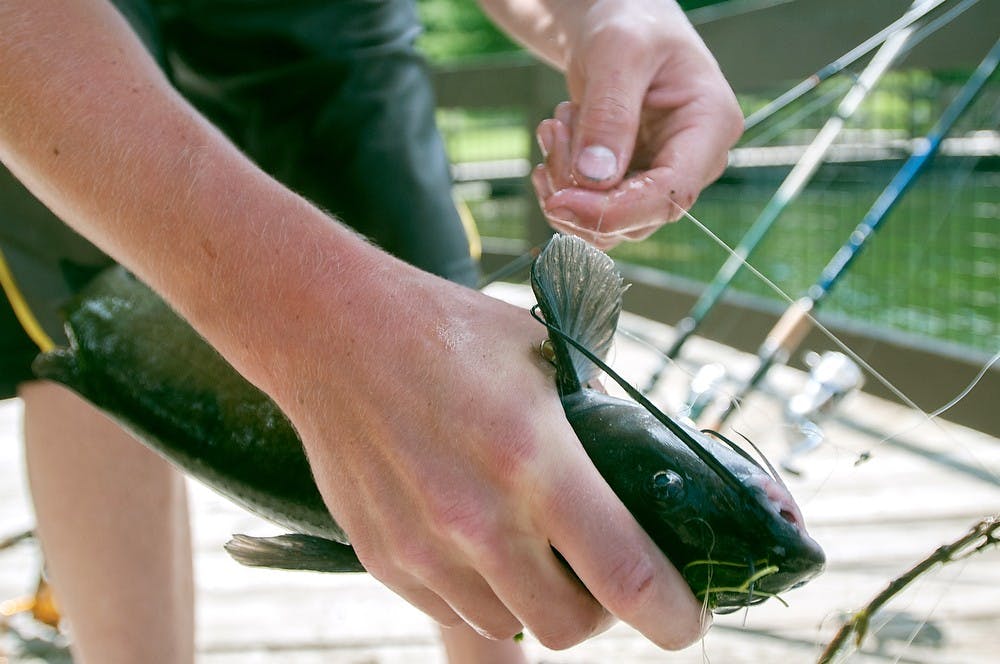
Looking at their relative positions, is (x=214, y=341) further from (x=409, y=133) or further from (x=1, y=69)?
(x=409, y=133)

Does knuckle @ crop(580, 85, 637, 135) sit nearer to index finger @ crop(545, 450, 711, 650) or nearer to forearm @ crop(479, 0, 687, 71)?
forearm @ crop(479, 0, 687, 71)

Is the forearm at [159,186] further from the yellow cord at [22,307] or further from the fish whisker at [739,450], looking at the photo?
the yellow cord at [22,307]

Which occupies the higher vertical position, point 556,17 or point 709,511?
point 556,17

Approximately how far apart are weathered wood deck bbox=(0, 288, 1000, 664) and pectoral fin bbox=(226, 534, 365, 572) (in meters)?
0.85

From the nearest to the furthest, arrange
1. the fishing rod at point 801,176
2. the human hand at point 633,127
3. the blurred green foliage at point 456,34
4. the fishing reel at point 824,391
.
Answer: the human hand at point 633,127 → the fishing reel at point 824,391 → the fishing rod at point 801,176 → the blurred green foliage at point 456,34

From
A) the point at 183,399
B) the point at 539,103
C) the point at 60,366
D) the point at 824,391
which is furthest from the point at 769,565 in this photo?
the point at 539,103

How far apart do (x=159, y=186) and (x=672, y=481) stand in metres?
0.48

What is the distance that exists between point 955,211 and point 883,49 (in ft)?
8.62

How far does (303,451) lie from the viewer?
108 centimetres

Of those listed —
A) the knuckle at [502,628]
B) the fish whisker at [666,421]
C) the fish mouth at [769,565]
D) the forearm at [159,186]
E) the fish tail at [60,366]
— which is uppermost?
the forearm at [159,186]

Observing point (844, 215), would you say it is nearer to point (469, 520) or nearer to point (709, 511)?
point (709, 511)

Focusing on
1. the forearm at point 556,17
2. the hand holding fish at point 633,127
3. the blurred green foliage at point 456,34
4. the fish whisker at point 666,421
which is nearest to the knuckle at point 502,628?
the fish whisker at point 666,421

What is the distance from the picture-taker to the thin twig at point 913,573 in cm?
77

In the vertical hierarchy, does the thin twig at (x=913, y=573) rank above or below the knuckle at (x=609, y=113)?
below
